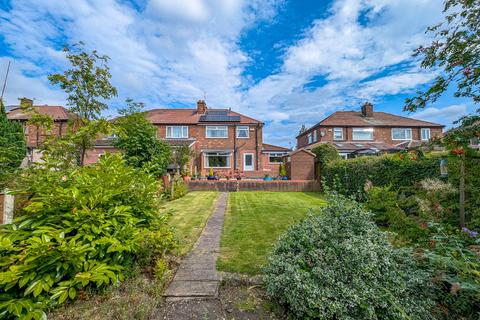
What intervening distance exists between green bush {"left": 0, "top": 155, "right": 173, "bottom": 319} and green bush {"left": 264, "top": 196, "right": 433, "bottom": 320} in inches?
Answer: 71.5

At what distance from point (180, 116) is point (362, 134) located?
22.8 meters

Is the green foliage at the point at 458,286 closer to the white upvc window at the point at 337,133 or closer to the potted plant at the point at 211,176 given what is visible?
the potted plant at the point at 211,176

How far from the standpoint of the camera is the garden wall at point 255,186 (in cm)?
1475

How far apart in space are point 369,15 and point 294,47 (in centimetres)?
442

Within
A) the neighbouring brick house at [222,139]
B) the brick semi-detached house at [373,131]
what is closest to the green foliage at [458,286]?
the neighbouring brick house at [222,139]

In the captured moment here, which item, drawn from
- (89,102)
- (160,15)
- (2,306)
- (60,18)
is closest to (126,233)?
(2,306)

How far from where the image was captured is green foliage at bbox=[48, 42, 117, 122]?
202 inches

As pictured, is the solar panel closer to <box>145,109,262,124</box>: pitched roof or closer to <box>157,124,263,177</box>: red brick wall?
<box>145,109,262,124</box>: pitched roof

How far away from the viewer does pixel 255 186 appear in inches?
593

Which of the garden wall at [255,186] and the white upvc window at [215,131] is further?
the white upvc window at [215,131]

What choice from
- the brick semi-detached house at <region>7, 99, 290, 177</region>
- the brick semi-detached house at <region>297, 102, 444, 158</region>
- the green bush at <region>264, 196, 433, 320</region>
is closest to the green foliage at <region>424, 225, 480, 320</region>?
the green bush at <region>264, 196, 433, 320</region>

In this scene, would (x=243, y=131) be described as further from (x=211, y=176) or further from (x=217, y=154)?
(x=211, y=176)

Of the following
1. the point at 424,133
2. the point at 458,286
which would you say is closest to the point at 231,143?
the point at 458,286

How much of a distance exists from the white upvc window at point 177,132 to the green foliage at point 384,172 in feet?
51.3
